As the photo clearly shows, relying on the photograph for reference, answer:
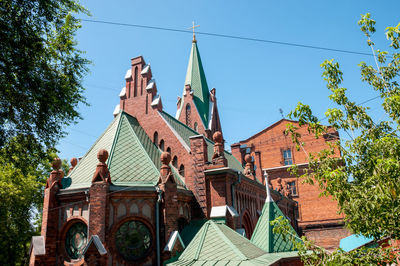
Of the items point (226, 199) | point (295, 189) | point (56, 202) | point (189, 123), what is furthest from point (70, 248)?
point (295, 189)

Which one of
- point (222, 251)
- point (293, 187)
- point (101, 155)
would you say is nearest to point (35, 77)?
point (101, 155)

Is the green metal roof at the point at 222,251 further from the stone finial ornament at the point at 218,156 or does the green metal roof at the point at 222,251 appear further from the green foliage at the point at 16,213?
the green foliage at the point at 16,213

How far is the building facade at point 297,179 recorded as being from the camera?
35.0 meters

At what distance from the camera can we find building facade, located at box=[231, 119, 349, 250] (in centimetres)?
3503

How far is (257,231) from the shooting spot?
543 inches

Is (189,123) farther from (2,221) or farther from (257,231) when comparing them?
(257,231)

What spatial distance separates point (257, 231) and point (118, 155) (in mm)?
7777

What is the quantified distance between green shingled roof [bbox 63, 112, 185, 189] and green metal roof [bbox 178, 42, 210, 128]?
56.8ft

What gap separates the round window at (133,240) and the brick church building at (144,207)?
4 cm

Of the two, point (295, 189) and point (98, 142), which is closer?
point (98, 142)

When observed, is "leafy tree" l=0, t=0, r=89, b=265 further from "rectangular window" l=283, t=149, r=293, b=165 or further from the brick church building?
"rectangular window" l=283, t=149, r=293, b=165

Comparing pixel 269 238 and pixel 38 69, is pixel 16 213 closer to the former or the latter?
pixel 38 69

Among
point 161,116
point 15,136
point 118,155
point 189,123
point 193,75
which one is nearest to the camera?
point 15,136

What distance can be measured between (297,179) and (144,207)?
24.4 meters
